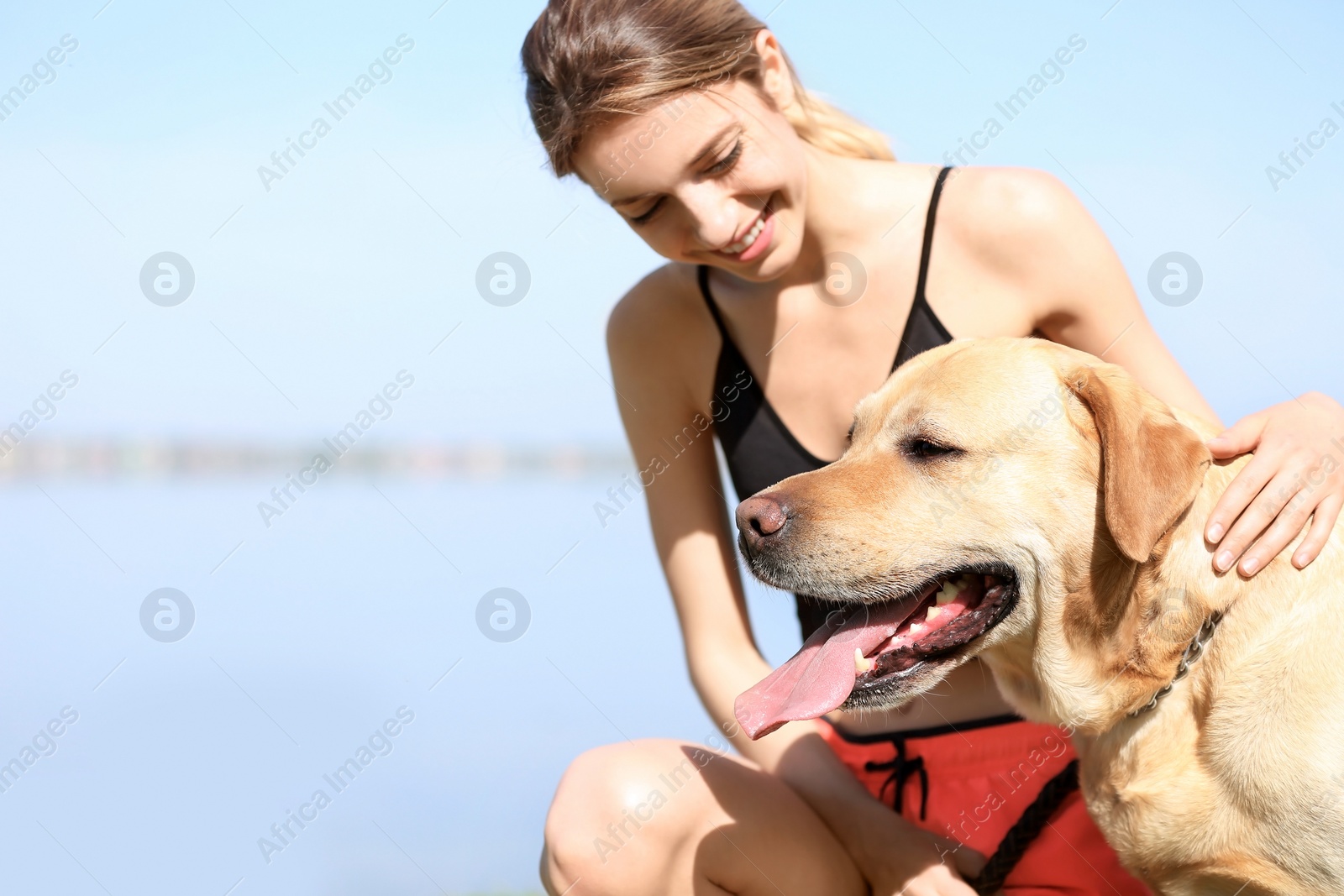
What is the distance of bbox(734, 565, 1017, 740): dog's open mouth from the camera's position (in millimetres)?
2709

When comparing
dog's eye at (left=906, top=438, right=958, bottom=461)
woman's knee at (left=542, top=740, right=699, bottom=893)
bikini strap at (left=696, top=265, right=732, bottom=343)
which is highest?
dog's eye at (left=906, top=438, right=958, bottom=461)

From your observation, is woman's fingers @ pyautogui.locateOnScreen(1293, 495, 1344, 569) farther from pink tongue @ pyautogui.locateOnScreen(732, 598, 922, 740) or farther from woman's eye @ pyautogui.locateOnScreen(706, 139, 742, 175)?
woman's eye @ pyautogui.locateOnScreen(706, 139, 742, 175)

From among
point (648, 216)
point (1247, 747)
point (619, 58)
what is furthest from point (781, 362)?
point (1247, 747)

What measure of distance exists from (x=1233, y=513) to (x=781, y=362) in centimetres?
140

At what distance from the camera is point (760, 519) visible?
278 cm

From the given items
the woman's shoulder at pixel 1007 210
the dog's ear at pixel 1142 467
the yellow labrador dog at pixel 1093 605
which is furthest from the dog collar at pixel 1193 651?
A: the woman's shoulder at pixel 1007 210

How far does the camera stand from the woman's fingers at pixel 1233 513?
255cm

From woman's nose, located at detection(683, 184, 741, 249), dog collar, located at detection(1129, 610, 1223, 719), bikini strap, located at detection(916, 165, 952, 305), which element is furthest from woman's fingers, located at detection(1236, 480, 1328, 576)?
woman's nose, located at detection(683, 184, 741, 249)

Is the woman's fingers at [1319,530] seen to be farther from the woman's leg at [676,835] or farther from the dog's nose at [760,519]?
the woman's leg at [676,835]

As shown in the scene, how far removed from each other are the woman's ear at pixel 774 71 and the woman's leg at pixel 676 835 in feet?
6.34

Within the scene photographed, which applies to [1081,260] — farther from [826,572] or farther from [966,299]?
[826,572]

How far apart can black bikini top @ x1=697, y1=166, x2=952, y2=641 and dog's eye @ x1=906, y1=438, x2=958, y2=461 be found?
1.62ft

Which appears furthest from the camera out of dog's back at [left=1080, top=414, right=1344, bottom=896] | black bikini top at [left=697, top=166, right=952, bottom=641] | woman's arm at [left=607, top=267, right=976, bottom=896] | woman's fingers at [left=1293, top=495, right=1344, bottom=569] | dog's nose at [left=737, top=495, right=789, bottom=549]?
woman's arm at [left=607, top=267, right=976, bottom=896]

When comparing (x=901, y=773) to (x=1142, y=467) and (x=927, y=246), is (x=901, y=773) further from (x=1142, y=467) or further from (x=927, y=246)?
(x=927, y=246)
